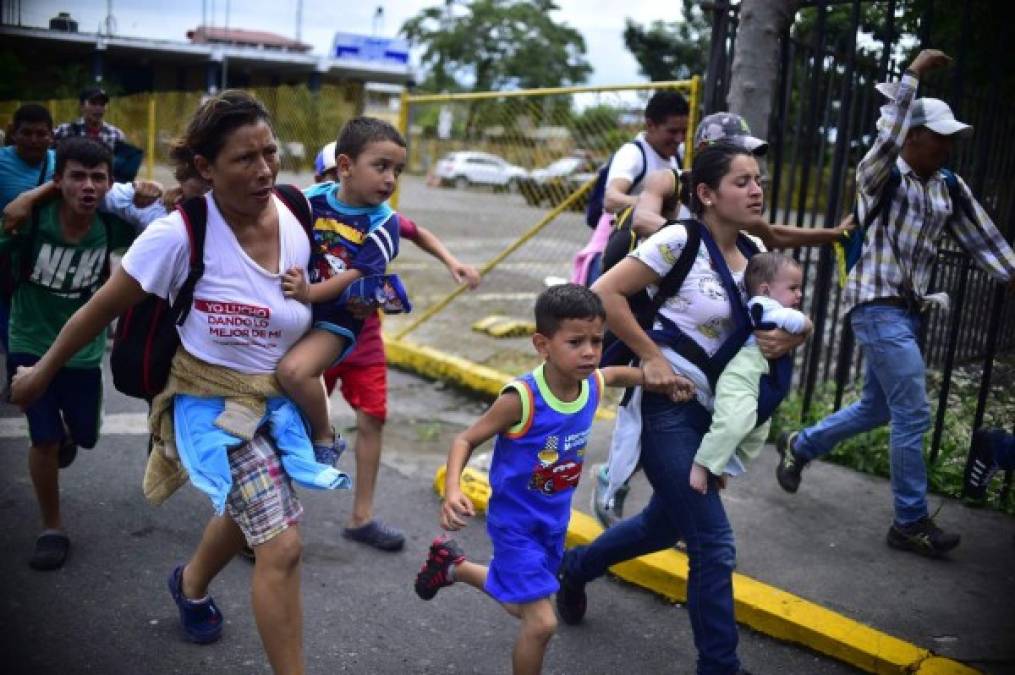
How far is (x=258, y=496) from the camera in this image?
2873mm

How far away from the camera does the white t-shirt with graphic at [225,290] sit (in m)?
2.77

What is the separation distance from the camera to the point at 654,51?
37906mm

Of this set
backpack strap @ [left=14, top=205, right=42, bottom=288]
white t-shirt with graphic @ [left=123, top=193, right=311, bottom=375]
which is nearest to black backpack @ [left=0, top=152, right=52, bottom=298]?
backpack strap @ [left=14, top=205, right=42, bottom=288]

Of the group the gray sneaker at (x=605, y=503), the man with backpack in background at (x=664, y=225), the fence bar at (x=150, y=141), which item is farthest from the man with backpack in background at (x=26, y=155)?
the fence bar at (x=150, y=141)

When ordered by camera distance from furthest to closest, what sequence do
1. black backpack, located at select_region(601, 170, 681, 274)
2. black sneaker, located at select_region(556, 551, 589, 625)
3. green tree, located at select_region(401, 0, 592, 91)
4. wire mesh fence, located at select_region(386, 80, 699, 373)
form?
green tree, located at select_region(401, 0, 592, 91) → wire mesh fence, located at select_region(386, 80, 699, 373) → black backpack, located at select_region(601, 170, 681, 274) → black sneaker, located at select_region(556, 551, 589, 625)

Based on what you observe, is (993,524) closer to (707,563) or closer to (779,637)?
(779,637)

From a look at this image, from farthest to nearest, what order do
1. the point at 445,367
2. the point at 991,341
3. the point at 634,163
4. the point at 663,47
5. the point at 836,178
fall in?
the point at 663,47 → the point at 445,367 → the point at 836,178 → the point at 634,163 → the point at 991,341

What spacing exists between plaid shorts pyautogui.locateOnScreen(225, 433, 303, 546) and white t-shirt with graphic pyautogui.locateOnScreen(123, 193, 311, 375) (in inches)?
10.6

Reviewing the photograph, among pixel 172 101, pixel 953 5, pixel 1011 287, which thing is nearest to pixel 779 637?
pixel 1011 287

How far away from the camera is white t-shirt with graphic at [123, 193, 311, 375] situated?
2.77 m

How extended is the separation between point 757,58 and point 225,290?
10.5 feet

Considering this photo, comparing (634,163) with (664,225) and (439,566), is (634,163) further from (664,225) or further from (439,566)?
(439,566)

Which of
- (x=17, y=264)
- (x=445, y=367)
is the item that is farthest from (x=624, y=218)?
(x=445, y=367)

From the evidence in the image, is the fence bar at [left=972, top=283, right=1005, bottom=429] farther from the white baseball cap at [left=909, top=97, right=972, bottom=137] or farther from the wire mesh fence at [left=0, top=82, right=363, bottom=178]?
the wire mesh fence at [left=0, top=82, right=363, bottom=178]
